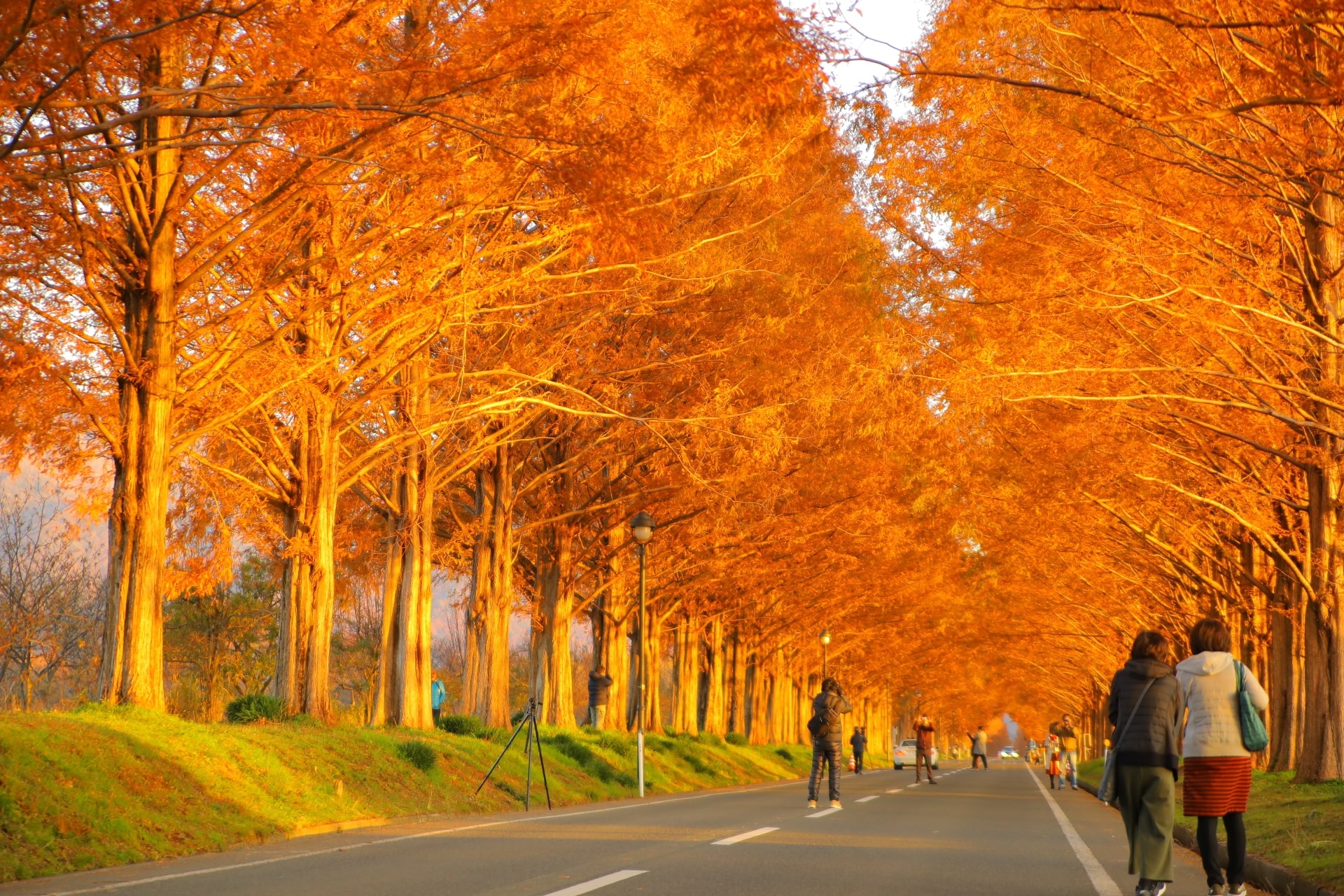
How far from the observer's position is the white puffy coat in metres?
8.04

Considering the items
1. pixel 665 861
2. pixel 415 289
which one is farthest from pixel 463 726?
pixel 665 861

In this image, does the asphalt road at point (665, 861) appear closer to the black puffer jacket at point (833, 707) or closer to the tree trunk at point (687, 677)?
the black puffer jacket at point (833, 707)

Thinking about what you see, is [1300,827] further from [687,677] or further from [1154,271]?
[687,677]

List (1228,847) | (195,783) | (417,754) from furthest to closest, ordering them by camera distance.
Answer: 1. (417,754)
2. (195,783)
3. (1228,847)

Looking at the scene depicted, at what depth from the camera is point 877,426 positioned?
15.4 meters

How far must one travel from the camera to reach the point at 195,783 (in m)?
11.3

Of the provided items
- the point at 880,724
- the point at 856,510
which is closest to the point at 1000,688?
the point at 880,724

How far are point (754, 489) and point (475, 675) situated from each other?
6.60 metres

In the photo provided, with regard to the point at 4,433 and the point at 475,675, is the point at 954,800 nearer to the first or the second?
the point at 475,675

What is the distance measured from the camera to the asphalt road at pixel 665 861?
7762 millimetres

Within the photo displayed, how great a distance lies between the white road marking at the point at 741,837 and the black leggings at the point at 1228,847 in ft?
12.5

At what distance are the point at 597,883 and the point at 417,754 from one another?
874cm

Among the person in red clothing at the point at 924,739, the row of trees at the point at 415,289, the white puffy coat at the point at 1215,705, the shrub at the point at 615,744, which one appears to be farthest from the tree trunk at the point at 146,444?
the person in red clothing at the point at 924,739

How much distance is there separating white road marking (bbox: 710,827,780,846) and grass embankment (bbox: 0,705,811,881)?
12.4 ft
